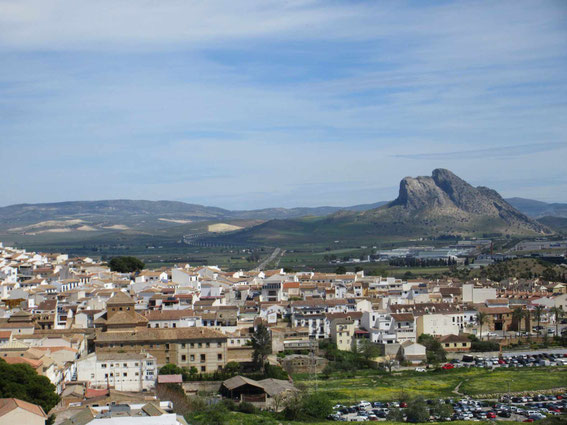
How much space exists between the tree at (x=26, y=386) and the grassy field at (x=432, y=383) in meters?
14.6

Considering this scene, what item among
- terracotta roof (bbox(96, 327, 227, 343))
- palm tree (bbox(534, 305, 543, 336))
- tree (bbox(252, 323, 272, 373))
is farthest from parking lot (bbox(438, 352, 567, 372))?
terracotta roof (bbox(96, 327, 227, 343))

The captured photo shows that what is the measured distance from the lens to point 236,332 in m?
51.3

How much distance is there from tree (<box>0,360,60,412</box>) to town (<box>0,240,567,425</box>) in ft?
1.47

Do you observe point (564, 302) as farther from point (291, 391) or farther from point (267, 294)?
point (291, 391)

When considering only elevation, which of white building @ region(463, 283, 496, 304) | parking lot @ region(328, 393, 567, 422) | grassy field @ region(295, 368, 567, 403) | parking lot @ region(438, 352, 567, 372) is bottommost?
parking lot @ region(328, 393, 567, 422)

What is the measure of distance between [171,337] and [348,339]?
1371 centimetres

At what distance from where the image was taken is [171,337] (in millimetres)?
46219

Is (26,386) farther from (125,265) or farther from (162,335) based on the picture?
Answer: (125,265)

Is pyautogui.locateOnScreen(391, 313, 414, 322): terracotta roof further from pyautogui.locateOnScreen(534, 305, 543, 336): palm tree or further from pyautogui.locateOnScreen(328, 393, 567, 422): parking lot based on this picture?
pyautogui.locateOnScreen(328, 393, 567, 422): parking lot

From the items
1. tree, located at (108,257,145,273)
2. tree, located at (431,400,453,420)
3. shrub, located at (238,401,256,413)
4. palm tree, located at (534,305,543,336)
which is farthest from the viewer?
tree, located at (108,257,145,273)

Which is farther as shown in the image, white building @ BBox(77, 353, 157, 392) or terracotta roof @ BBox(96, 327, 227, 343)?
terracotta roof @ BBox(96, 327, 227, 343)

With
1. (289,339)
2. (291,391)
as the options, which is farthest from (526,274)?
(291,391)

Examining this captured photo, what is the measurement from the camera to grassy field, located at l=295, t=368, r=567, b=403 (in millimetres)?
45219

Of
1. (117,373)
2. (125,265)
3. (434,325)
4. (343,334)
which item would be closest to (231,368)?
(117,373)
